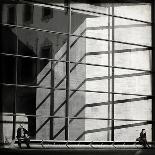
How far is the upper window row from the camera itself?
63.7 feet

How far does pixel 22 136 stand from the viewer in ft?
62.6

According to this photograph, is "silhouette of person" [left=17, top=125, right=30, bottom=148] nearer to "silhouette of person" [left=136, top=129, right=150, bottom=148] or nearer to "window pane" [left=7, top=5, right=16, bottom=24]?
"window pane" [left=7, top=5, right=16, bottom=24]

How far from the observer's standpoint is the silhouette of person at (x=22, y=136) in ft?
62.2

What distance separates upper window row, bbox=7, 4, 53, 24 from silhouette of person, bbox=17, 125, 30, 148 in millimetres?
5092

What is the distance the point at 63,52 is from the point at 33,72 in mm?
2034

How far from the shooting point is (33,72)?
19750 mm

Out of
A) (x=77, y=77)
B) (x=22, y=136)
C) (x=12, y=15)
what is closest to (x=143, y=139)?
(x=77, y=77)

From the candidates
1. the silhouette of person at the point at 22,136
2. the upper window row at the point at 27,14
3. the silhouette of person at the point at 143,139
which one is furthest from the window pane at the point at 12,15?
the silhouette of person at the point at 143,139

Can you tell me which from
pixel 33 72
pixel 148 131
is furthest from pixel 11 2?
pixel 148 131

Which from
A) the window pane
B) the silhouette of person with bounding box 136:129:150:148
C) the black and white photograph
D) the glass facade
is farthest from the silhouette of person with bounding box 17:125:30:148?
the silhouette of person with bounding box 136:129:150:148

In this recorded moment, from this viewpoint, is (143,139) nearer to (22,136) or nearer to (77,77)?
(77,77)

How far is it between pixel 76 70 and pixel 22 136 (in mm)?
4505

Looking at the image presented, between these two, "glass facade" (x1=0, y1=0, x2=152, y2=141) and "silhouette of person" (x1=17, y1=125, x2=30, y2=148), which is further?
"glass facade" (x1=0, y1=0, x2=152, y2=141)

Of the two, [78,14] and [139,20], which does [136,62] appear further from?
[78,14]
